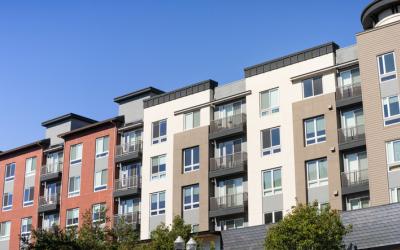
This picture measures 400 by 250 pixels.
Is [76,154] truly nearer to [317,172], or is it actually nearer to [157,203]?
[157,203]

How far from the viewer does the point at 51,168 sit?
187ft

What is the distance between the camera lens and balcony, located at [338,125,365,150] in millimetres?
38094

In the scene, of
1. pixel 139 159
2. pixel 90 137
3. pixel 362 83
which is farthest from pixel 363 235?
pixel 90 137

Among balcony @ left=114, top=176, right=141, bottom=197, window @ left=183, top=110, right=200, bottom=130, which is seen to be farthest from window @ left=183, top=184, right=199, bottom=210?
balcony @ left=114, top=176, right=141, bottom=197

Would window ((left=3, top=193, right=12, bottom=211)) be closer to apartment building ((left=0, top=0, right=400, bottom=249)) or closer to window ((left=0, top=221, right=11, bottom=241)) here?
window ((left=0, top=221, right=11, bottom=241))

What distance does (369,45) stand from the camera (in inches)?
1527

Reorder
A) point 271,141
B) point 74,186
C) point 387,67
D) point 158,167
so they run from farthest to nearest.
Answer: point 74,186 → point 158,167 → point 271,141 → point 387,67

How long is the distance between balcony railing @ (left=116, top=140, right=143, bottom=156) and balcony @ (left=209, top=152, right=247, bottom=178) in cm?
746

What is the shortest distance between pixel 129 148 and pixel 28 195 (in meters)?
12.5

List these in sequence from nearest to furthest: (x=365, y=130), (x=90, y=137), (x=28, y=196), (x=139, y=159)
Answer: (x=365, y=130), (x=139, y=159), (x=90, y=137), (x=28, y=196)

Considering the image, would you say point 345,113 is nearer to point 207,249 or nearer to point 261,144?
point 261,144

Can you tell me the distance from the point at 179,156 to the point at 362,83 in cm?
1419

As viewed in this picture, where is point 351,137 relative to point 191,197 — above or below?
above

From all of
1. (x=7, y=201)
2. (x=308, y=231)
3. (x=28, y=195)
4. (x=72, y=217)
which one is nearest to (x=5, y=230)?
(x=7, y=201)
